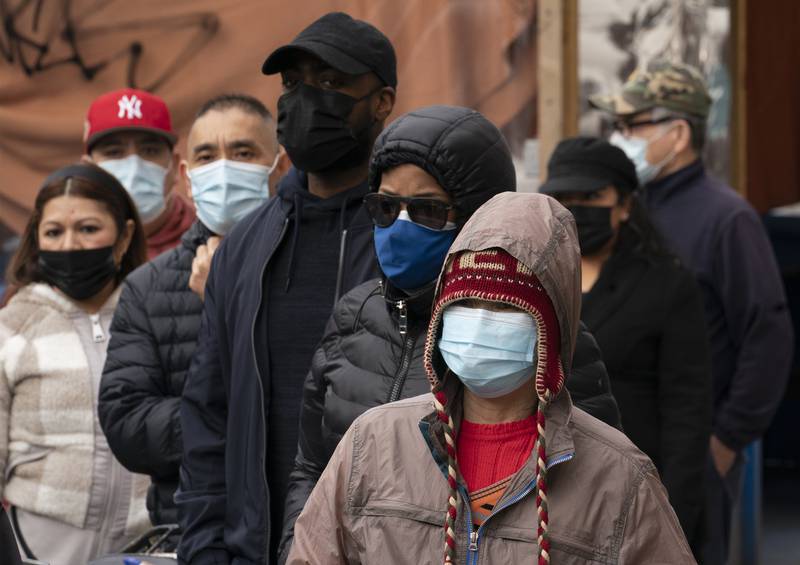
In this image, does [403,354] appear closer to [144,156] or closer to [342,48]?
[342,48]

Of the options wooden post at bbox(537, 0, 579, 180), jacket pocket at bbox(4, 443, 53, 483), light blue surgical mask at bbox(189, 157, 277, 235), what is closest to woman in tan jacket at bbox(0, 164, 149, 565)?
jacket pocket at bbox(4, 443, 53, 483)

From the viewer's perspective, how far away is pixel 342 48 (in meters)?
3.61

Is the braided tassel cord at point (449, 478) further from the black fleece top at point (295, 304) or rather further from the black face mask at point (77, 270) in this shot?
the black face mask at point (77, 270)

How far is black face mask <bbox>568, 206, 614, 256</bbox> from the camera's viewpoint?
5.07 metres

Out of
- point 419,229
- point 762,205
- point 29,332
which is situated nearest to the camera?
point 419,229

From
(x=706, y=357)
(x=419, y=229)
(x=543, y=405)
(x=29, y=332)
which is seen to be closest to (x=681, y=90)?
(x=706, y=357)

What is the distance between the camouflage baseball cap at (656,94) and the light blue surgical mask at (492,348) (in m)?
3.77

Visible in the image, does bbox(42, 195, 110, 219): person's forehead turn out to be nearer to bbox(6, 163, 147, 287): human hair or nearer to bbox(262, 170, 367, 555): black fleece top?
bbox(6, 163, 147, 287): human hair

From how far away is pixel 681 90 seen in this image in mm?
6328

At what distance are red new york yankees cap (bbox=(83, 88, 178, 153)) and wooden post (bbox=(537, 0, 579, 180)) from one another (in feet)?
6.21

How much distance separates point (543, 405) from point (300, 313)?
106cm

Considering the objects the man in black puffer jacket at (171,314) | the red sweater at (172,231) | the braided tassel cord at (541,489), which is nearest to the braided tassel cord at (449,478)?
the braided tassel cord at (541,489)

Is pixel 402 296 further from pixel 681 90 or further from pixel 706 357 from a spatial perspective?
pixel 681 90

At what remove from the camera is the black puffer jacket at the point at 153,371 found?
4.20 metres
